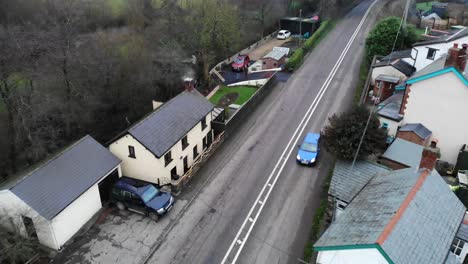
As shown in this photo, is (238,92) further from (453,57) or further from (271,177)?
(453,57)

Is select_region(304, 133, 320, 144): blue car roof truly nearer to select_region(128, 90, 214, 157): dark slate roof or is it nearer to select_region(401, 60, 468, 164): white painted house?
select_region(401, 60, 468, 164): white painted house

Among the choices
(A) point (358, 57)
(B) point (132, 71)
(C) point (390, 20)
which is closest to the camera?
(B) point (132, 71)

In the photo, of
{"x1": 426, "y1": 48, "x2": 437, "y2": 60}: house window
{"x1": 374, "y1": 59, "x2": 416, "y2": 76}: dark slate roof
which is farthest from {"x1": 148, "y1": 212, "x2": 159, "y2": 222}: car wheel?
{"x1": 426, "y1": 48, "x2": 437, "y2": 60}: house window

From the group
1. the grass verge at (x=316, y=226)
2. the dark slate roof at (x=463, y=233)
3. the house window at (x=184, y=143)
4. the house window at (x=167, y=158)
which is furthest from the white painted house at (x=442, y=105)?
the house window at (x=167, y=158)

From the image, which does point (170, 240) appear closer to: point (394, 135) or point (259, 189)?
point (259, 189)

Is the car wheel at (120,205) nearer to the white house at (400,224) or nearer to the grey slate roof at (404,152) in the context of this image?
the white house at (400,224)

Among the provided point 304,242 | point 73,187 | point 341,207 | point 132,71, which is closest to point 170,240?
point 73,187
